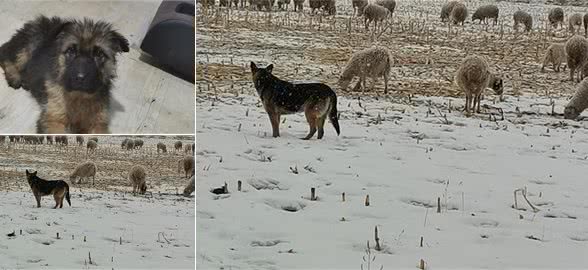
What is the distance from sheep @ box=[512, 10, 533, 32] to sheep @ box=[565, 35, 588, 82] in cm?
52

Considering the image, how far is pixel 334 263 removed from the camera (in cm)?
263

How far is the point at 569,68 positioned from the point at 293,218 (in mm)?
3354

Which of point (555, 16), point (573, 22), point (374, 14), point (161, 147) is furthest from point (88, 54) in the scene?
point (573, 22)

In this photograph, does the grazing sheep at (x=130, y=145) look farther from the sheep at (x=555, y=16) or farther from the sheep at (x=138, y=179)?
the sheep at (x=555, y=16)

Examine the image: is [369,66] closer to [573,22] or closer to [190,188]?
[190,188]

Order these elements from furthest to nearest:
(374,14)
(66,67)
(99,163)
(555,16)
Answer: (555,16)
(374,14)
(99,163)
(66,67)

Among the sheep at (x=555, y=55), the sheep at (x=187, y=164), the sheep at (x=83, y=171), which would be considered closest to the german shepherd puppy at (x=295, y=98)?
the sheep at (x=187, y=164)

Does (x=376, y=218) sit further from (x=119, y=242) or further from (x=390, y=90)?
(x=390, y=90)

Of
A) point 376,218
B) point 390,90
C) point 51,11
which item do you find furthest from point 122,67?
point 390,90

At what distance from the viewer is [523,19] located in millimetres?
5816

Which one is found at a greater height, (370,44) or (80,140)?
(370,44)

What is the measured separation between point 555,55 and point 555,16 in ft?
3.02

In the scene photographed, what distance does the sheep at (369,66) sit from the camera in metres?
4.44

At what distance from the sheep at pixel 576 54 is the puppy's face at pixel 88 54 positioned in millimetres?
4031
